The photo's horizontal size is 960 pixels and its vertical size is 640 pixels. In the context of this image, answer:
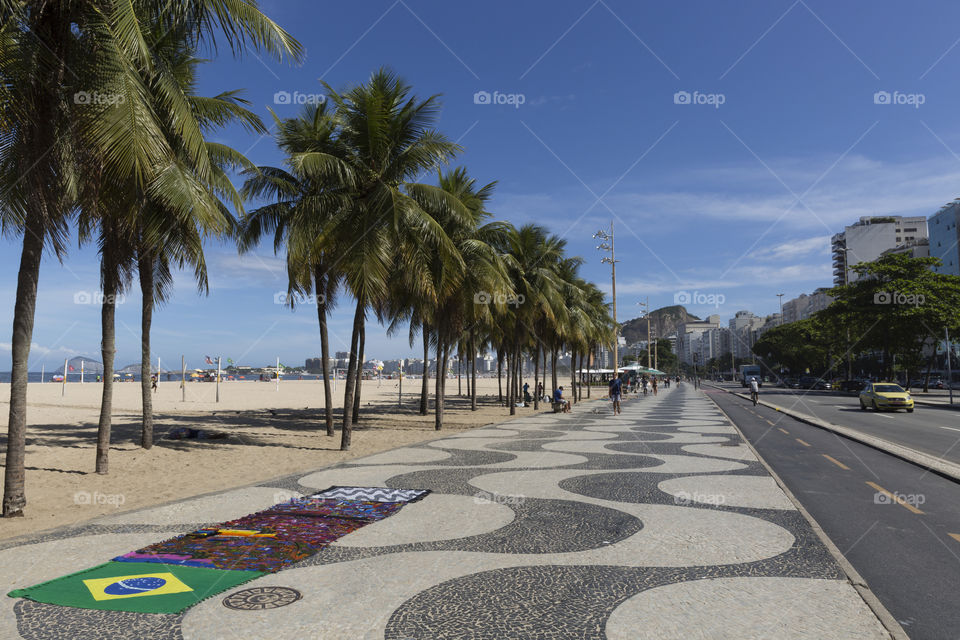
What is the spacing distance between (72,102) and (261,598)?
22.4 ft

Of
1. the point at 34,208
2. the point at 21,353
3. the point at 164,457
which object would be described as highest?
the point at 34,208

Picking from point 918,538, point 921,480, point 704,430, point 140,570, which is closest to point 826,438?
point 704,430

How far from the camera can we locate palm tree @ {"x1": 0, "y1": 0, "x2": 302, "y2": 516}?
684 centimetres

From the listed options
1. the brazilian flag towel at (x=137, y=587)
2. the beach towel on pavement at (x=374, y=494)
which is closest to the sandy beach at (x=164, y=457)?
the beach towel on pavement at (x=374, y=494)

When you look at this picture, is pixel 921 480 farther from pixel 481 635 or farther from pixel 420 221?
pixel 420 221

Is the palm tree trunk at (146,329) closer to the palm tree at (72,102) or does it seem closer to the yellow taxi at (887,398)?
the palm tree at (72,102)

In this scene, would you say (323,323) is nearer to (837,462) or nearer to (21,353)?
(21,353)

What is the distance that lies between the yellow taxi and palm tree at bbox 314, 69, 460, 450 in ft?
78.1

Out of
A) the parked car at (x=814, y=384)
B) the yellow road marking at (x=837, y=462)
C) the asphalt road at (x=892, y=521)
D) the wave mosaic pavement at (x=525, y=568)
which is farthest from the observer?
the parked car at (x=814, y=384)

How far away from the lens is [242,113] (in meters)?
12.7

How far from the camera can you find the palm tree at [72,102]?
6836 millimetres

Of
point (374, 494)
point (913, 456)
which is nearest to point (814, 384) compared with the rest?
point (913, 456)

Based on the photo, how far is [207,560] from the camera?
5332mm

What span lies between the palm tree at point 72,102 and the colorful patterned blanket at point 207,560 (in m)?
3.25
